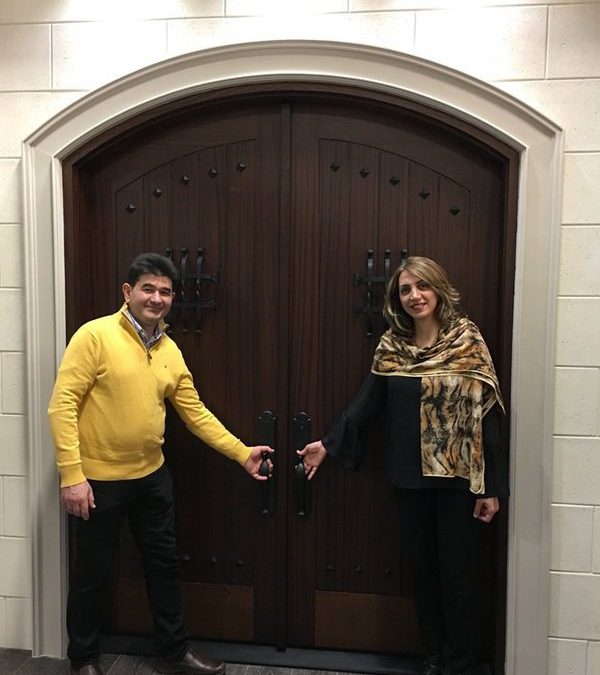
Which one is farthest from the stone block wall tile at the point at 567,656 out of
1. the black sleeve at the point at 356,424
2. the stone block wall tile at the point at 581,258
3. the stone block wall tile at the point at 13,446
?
the stone block wall tile at the point at 13,446

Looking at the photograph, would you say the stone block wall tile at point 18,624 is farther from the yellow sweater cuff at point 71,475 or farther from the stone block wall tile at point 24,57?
the stone block wall tile at point 24,57

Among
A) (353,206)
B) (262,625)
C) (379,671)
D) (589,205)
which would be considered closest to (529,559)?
(379,671)

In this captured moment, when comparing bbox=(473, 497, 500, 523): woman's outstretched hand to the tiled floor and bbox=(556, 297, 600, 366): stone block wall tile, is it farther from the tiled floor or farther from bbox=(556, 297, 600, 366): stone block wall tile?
the tiled floor

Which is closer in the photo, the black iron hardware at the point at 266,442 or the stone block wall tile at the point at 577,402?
the stone block wall tile at the point at 577,402

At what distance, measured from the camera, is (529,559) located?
2131 mm

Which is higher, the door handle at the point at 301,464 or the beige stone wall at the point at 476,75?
the beige stone wall at the point at 476,75

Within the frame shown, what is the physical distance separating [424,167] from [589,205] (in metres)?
0.53

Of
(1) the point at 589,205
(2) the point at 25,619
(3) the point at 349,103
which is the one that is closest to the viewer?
(1) the point at 589,205

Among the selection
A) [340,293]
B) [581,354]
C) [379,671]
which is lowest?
[379,671]

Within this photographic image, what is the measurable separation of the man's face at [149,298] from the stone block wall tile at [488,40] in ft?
3.56

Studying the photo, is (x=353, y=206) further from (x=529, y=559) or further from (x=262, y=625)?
(x=262, y=625)

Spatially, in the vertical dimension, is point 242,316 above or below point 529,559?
above

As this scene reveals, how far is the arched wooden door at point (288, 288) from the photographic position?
2207 millimetres

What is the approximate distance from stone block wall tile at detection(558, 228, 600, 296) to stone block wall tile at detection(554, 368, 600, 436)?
257mm
